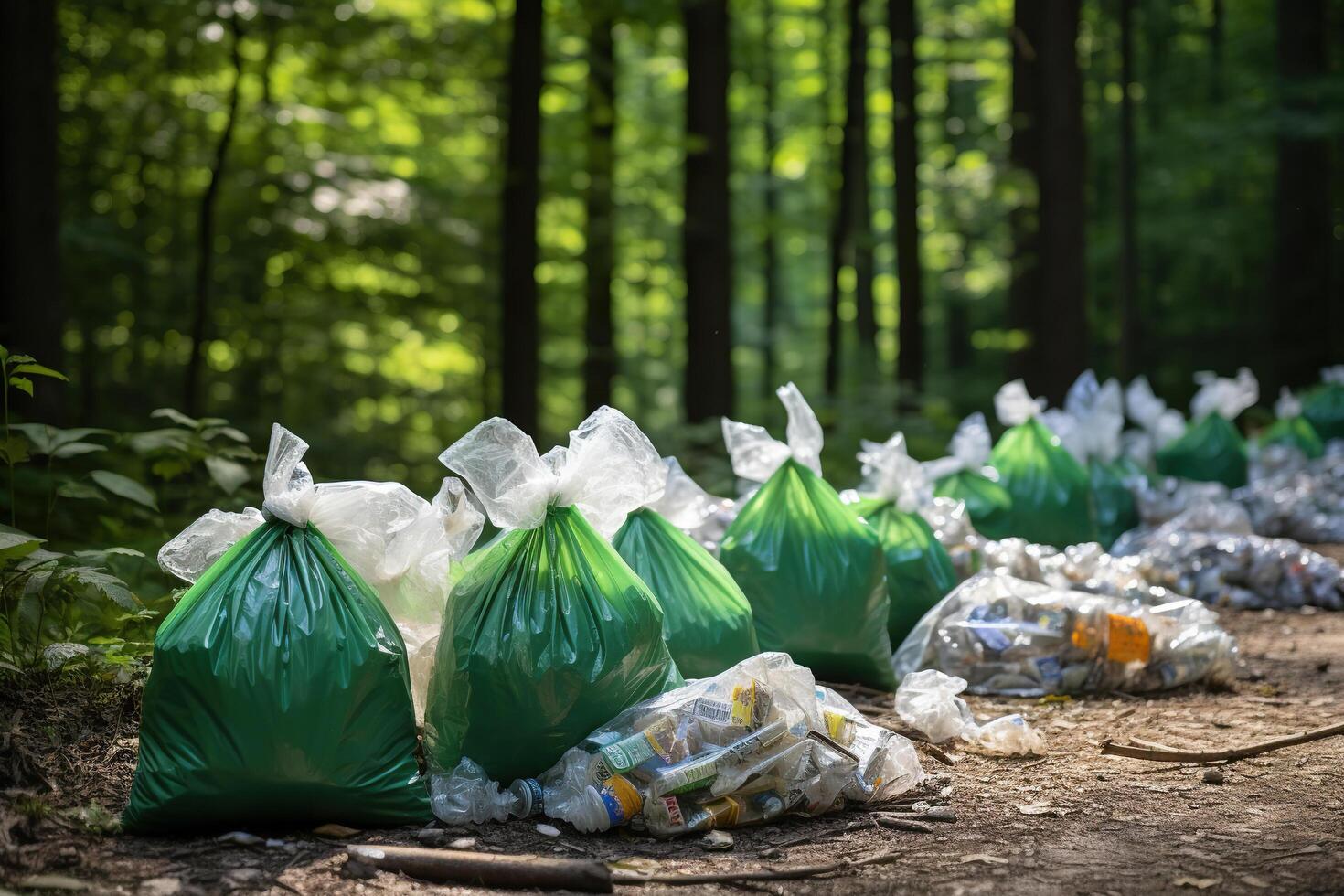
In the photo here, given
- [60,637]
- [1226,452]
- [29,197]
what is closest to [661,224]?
[1226,452]

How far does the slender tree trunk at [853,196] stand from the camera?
12.9 m

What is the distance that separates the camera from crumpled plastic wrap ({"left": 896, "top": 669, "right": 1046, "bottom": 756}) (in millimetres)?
3322

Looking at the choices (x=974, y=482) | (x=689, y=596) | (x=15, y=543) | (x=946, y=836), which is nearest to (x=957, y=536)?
(x=974, y=482)

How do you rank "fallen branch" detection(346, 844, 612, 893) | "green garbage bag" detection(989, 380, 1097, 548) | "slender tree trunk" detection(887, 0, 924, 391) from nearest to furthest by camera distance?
"fallen branch" detection(346, 844, 612, 893) → "green garbage bag" detection(989, 380, 1097, 548) → "slender tree trunk" detection(887, 0, 924, 391)

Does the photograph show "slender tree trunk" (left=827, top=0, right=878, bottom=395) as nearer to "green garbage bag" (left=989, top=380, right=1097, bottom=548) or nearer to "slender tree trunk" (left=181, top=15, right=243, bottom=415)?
"slender tree trunk" (left=181, top=15, right=243, bottom=415)

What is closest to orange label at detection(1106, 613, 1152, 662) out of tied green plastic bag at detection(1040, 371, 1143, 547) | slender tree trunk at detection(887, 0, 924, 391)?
tied green plastic bag at detection(1040, 371, 1143, 547)

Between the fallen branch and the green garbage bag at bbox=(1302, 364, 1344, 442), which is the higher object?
the green garbage bag at bbox=(1302, 364, 1344, 442)

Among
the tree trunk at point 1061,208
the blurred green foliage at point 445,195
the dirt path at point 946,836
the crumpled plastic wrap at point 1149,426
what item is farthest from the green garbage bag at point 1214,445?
the dirt path at point 946,836

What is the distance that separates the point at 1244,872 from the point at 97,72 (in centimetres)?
995

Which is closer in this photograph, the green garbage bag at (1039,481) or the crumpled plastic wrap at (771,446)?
the crumpled plastic wrap at (771,446)

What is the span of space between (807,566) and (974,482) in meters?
2.08

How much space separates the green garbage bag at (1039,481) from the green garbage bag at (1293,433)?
3.46 m

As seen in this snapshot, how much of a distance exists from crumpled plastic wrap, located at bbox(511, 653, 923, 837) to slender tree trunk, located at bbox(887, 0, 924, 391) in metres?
8.76

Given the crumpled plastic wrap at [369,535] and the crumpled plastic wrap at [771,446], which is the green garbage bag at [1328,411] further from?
the crumpled plastic wrap at [369,535]
